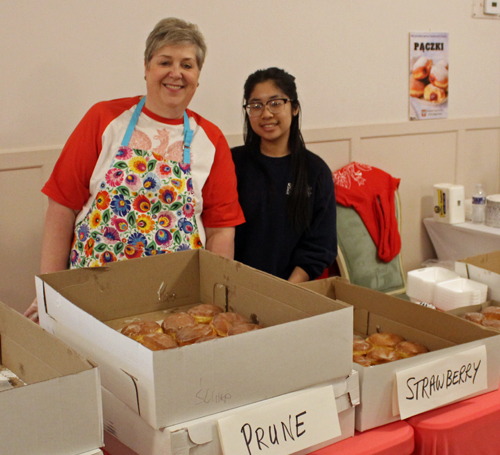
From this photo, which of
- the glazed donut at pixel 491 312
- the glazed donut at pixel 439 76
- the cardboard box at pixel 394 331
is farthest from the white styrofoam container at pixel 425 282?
the glazed donut at pixel 439 76

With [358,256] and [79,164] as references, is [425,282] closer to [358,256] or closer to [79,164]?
[79,164]

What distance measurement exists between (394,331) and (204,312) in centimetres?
42

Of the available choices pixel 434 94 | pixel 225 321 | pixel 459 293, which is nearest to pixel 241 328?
pixel 225 321

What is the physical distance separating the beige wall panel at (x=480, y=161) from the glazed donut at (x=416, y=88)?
1.63 ft

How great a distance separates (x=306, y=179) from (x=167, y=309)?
3.04 feet

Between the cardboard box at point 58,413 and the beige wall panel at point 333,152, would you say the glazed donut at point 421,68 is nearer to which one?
the beige wall panel at point 333,152

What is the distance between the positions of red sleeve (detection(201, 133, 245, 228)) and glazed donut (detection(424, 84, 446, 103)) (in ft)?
6.88

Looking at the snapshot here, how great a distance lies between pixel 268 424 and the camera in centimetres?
82

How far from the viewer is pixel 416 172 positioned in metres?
3.46

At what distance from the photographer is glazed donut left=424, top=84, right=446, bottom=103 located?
11.0ft

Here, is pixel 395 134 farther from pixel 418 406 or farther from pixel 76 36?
pixel 418 406

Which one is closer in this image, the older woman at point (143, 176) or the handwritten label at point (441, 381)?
the handwritten label at point (441, 381)

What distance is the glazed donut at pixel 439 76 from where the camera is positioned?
3.36 meters

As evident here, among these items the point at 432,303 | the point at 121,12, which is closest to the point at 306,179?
the point at 432,303
